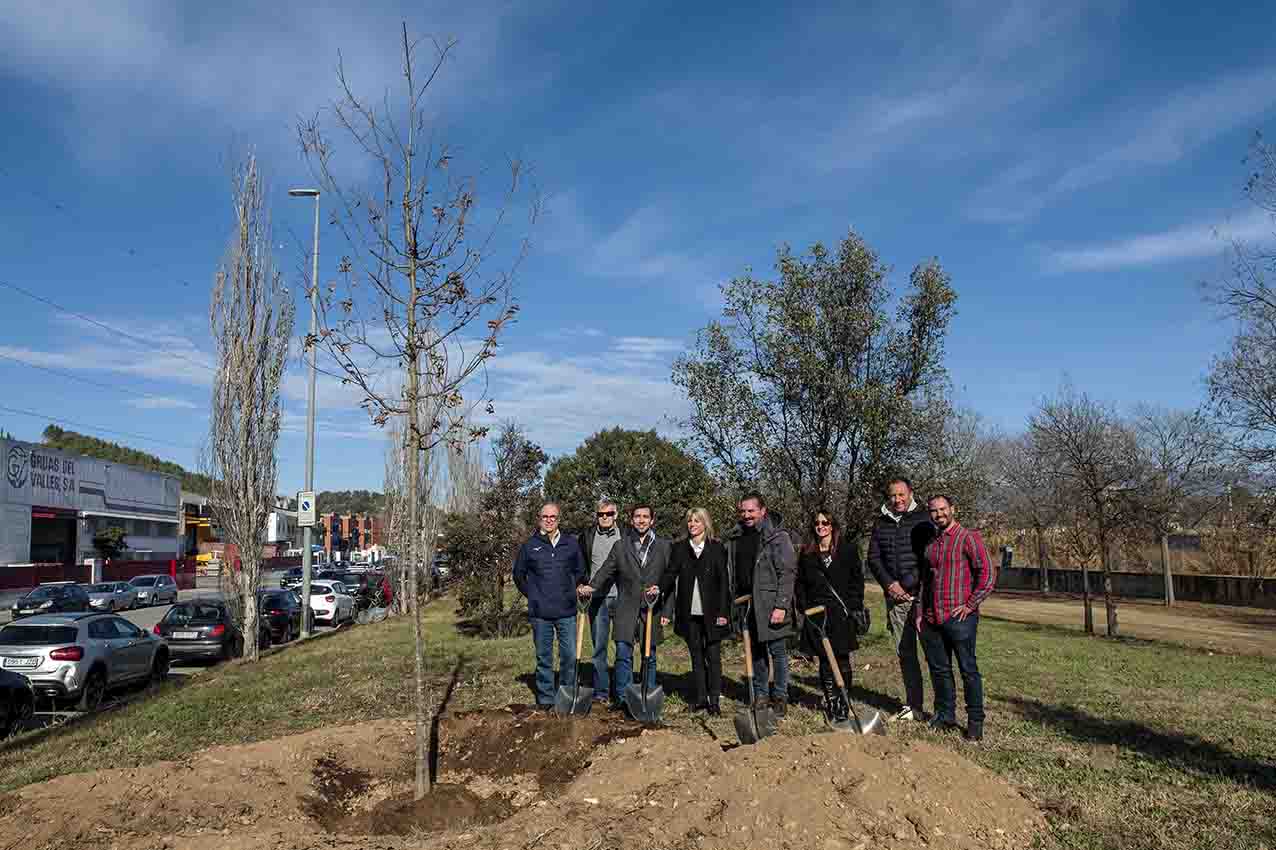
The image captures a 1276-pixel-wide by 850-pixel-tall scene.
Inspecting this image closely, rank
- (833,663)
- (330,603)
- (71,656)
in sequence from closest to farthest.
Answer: (833,663)
(71,656)
(330,603)

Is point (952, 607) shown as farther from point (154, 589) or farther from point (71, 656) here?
point (154, 589)

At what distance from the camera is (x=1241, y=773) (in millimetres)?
5906

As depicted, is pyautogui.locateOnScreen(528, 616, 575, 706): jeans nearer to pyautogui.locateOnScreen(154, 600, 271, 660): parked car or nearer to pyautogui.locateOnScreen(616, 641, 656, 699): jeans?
pyautogui.locateOnScreen(616, 641, 656, 699): jeans

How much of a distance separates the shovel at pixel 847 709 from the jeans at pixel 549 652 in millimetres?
2202

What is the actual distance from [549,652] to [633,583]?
1.01m

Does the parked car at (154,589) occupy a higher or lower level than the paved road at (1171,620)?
higher

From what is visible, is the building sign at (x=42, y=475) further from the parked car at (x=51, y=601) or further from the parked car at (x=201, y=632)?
the parked car at (x=201, y=632)

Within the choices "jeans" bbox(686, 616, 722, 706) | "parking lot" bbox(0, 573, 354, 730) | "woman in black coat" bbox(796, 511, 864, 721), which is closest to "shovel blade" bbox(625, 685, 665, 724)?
"jeans" bbox(686, 616, 722, 706)

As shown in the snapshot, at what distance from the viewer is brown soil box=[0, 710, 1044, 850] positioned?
4.58 m

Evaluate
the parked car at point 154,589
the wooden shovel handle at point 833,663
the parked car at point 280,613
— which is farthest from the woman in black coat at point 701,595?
the parked car at point 154,589

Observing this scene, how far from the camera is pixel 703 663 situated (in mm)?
8414

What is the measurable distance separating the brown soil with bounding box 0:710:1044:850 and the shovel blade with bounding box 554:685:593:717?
27.8 inches

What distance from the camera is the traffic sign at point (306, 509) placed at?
21875 millimetres

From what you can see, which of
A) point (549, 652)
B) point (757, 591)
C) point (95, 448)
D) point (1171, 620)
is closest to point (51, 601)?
point (549, 652)
